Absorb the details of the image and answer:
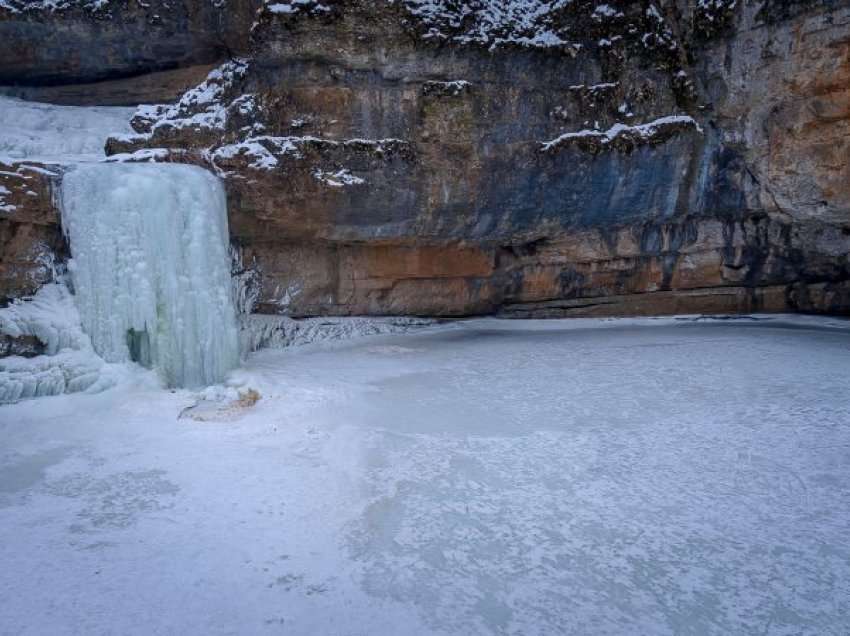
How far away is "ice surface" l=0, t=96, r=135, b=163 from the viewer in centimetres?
956

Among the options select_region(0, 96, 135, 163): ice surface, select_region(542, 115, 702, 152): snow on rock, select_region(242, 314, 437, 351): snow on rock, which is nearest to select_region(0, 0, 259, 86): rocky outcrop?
select_region(0, 96, 135, 163): ice surface

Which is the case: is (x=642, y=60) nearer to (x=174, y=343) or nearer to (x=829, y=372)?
(x=829, y=372)

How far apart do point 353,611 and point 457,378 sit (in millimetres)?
4400

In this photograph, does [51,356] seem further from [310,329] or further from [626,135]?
[626,135]

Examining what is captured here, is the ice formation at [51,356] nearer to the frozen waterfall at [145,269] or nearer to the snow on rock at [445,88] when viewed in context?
the frozen waterfall at [145,269]

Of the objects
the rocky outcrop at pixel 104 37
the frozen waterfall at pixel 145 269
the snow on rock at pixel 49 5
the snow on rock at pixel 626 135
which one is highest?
the snow on rock at pixel 49 5

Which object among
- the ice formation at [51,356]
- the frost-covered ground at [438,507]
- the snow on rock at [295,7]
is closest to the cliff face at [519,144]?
the snow on rock at [295,7]

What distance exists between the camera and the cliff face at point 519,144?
26.3ft

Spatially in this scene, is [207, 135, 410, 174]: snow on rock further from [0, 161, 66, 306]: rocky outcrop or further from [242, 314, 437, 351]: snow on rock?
[242, 314, 437, 351]: snow on rock

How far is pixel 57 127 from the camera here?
10438 millimetres

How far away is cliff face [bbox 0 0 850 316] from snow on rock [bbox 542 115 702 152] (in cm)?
3

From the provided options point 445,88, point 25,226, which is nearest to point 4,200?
point 25,226

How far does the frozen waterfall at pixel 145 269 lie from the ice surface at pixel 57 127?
343 cm

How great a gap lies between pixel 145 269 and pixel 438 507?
4.73 m
